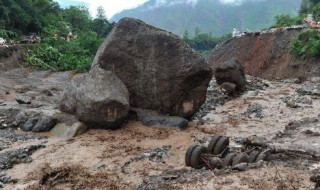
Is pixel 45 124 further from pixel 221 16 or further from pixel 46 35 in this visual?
pixel 221 16

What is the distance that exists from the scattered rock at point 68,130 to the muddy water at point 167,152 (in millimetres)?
317

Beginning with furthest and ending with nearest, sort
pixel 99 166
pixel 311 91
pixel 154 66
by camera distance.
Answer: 1. pixel 311 91
2. pixel 154 66
3. pixel 99 166

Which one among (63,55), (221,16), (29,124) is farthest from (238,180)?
(221,16)

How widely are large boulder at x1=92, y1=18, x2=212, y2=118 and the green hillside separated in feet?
456

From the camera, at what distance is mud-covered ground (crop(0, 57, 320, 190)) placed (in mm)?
10052

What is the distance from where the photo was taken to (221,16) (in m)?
184

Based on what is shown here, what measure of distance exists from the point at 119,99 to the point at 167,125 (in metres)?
2.34

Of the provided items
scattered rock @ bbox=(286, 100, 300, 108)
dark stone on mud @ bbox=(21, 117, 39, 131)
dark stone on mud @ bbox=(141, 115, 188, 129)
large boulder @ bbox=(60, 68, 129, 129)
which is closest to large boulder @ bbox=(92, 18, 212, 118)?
dark stone on mud @ bbox=(141, 115, 188, 129)

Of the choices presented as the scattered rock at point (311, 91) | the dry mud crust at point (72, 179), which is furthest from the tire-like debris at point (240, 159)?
the scattered rock at point (311, 91)

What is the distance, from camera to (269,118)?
19.7 meters

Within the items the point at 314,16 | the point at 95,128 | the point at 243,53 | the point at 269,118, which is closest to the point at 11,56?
the point at 95,128

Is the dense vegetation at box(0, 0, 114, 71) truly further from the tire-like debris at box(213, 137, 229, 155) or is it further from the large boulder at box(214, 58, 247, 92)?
the tire-like debris at box(213, 137, 229, 155)

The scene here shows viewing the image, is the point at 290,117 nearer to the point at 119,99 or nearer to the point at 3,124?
the point at 119,99

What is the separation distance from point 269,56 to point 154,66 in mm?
27143
